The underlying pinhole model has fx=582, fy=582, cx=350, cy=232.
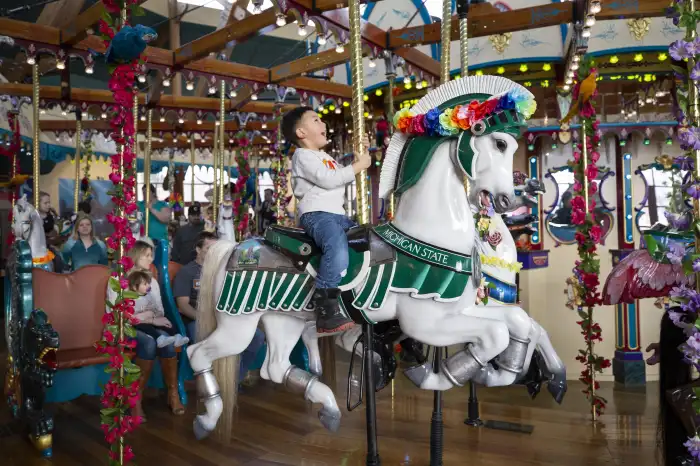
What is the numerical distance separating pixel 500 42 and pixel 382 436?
4085 mm

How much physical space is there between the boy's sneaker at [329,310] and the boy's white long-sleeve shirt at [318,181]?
38 cm

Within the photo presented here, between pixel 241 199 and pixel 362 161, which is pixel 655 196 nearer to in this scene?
pixel 241 199

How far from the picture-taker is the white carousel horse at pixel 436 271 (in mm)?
2252

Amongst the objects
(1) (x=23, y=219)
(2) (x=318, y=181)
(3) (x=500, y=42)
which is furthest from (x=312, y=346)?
(3) (x=500, y=42)

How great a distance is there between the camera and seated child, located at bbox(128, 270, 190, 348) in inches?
152

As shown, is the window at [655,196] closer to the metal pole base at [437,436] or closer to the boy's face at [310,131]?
the metal pole base at [437,436]

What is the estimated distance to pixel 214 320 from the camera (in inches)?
108

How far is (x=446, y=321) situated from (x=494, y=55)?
14.3ft

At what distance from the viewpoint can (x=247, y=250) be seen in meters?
2.60

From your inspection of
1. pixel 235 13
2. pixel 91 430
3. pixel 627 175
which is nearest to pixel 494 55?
pixel 627 175

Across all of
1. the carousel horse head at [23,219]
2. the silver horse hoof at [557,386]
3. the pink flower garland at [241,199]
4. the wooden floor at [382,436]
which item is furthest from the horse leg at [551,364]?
the pink flower garland at [241,199]

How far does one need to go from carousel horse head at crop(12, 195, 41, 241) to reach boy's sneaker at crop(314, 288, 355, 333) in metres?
2.79

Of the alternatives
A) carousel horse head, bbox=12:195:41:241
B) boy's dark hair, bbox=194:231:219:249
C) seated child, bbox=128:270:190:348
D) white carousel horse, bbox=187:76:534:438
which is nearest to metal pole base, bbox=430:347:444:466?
white carousel horse, bbox=187:76:534:438

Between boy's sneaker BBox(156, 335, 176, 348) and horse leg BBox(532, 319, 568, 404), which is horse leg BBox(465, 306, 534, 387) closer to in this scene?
horse leg BBox(532, 319, 568, 404)
